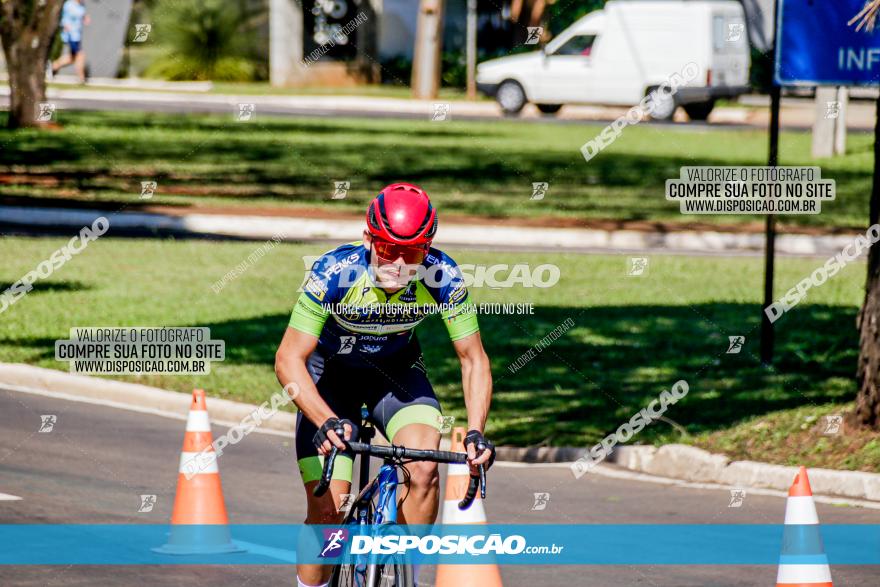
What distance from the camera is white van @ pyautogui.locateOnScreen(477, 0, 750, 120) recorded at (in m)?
40.0

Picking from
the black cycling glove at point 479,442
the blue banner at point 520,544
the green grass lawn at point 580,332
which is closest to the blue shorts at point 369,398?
the black cycling glove at point 479,442

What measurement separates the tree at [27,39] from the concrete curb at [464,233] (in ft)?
26.4

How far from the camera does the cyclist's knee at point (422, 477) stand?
5.97 meters

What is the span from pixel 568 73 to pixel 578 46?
2.43ft

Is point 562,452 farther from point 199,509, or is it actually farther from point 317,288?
point 317,288

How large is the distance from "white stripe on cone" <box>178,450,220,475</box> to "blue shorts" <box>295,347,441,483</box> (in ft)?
6.87

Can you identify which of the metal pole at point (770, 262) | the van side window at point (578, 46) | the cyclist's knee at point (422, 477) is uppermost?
the van side window at point (578, 46)

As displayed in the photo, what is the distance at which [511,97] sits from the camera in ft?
138

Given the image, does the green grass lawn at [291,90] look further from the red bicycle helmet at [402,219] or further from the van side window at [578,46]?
the red bicycle helmet at [402,219]

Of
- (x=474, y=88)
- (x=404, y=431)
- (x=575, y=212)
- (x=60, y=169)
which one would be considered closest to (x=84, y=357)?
(x=404, y=431)

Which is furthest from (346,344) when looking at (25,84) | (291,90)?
(291,90)

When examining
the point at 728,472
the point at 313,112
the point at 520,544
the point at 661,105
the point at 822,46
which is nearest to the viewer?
the point at 520,544

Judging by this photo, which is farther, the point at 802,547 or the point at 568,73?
the point at 568,73

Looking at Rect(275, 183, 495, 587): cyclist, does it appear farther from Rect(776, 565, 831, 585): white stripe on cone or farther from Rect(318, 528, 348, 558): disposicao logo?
Rect(776, 565, 831, 585): white stripe on cone
